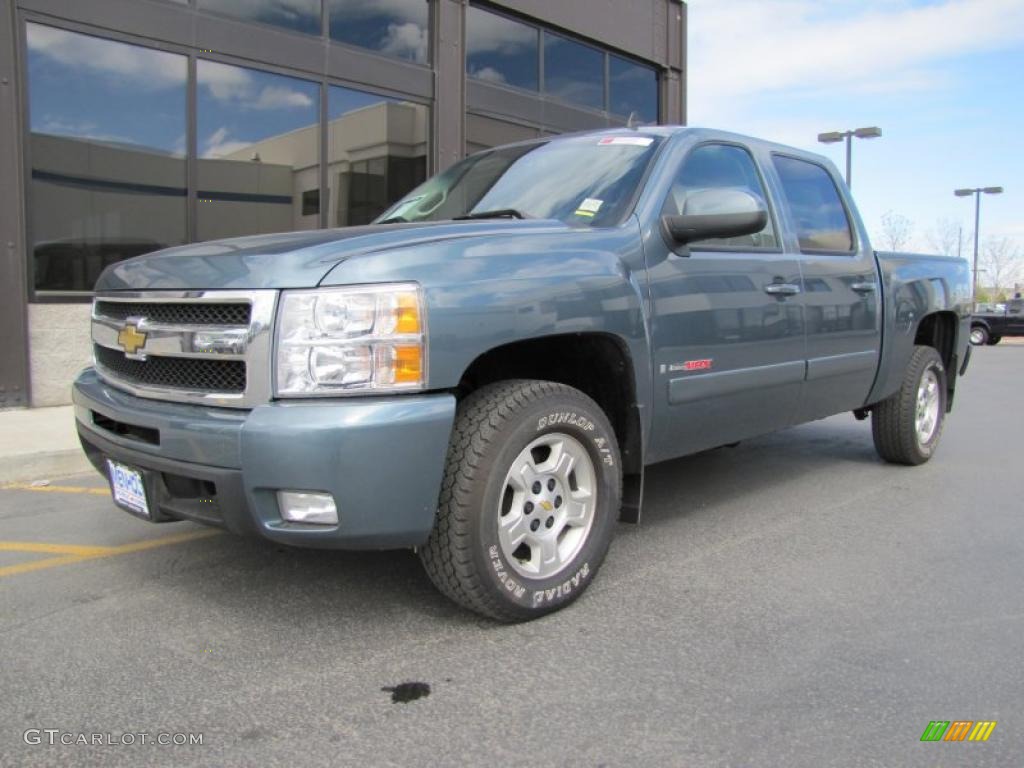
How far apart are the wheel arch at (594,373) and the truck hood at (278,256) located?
47 centimetres

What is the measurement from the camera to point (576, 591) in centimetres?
322

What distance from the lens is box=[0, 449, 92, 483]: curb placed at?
573 centimetres

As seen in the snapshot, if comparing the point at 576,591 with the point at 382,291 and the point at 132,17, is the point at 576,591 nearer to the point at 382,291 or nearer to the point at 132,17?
the point at 382,291

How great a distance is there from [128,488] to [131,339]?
0.55 m

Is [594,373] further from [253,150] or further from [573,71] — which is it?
[573,71]

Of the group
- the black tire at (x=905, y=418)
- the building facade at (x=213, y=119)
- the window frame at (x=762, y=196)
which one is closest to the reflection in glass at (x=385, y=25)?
the building facade at (x=213, y=119)

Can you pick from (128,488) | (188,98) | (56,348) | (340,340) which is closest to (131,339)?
(128,488)

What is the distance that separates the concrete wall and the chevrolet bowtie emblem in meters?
5.60

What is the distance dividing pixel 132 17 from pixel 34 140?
1.59m

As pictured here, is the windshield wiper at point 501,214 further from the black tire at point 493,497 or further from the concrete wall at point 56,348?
the concrete wall at point 56,348

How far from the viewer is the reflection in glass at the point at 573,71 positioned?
13102 mm

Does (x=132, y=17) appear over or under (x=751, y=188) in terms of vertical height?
over

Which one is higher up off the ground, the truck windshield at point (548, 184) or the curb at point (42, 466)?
the truck windshield at point (548, 184)

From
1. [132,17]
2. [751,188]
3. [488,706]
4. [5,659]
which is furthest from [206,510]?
[132,17]
